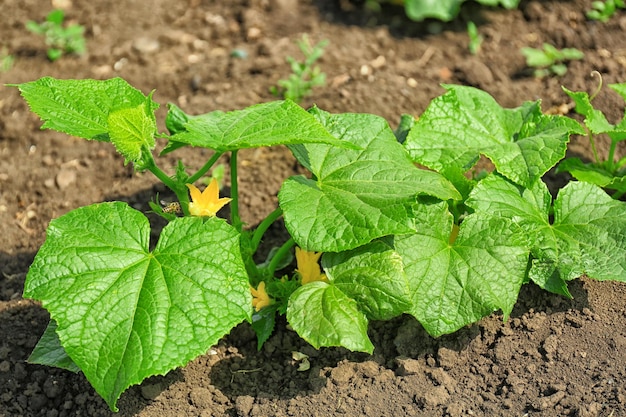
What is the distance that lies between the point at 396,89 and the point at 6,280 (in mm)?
2315

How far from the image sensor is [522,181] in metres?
3.23

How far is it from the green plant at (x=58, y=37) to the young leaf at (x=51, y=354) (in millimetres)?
2595

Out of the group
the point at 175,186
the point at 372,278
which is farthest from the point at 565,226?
the point at 175,186

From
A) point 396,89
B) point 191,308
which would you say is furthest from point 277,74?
point 191,308

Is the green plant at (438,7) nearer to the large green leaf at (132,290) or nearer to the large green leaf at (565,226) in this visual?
the large green leaf at (565,226)

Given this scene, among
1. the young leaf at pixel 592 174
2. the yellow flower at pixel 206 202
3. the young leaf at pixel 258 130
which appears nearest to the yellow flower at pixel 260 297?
the yellow flower at pixel 206 202

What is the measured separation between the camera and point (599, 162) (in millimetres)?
3828

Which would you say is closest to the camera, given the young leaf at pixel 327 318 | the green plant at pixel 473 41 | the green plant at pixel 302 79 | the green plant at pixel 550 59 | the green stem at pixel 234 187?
the young leaf at pixel 327 318

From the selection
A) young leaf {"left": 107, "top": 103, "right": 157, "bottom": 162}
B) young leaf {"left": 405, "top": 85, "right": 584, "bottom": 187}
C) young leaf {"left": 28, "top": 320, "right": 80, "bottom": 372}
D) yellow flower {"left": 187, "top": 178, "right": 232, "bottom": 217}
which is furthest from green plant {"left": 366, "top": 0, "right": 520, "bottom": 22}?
young leaf {"left": 28, "top": 320, "right": 80, "bottom": 372}

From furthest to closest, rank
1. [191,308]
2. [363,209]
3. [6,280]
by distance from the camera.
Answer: [6,280], [363,209], [191,308]

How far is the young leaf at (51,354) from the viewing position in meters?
3.05

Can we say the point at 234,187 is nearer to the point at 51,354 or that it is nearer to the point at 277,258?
the point at 277,258

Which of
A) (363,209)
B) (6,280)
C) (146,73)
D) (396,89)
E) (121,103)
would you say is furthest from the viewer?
(146,73)

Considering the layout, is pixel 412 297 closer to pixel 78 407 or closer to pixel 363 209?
pixel 363 209
